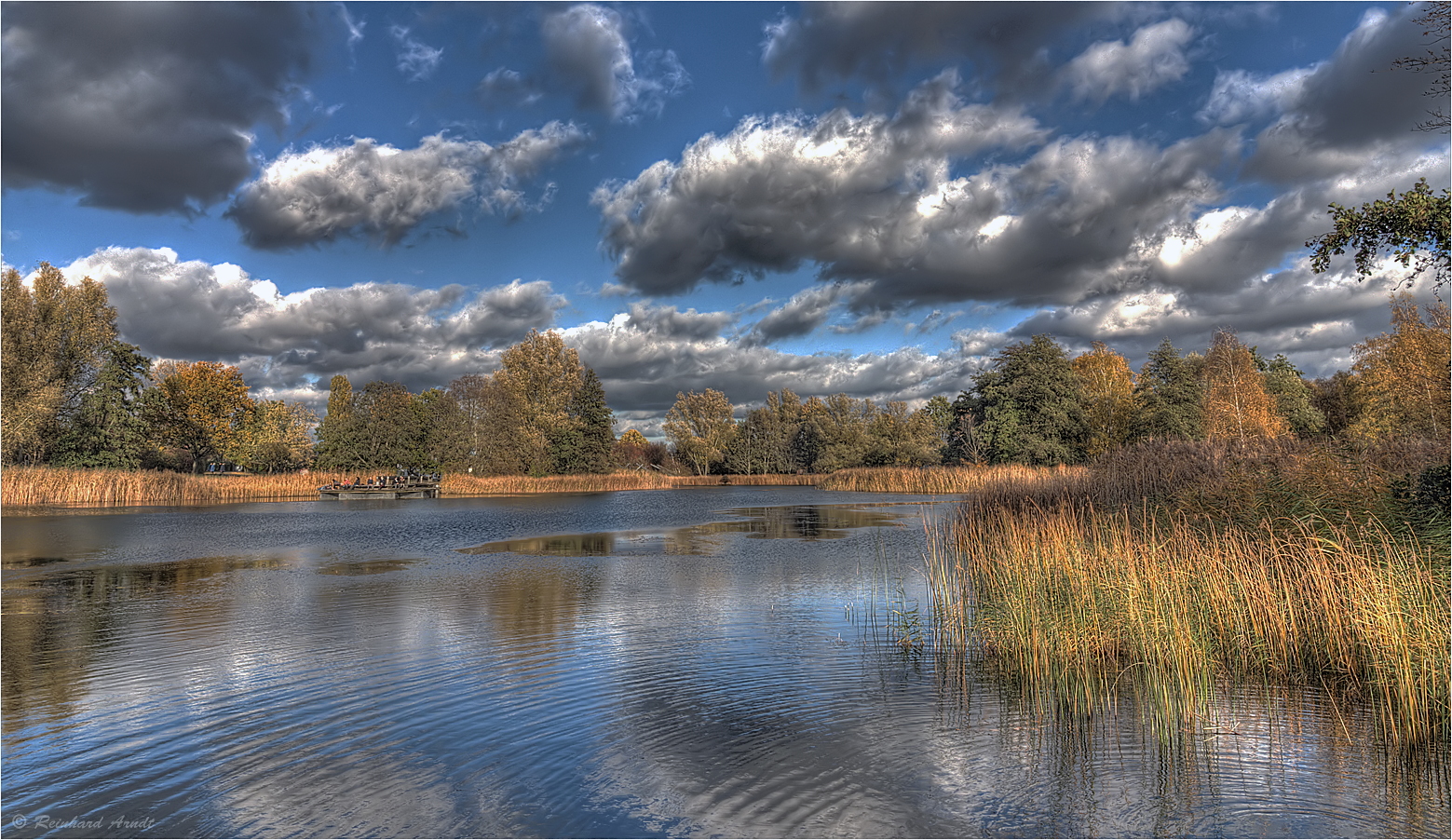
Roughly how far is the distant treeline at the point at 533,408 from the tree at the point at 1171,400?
14 cm

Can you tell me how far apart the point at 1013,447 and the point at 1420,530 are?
156 feet

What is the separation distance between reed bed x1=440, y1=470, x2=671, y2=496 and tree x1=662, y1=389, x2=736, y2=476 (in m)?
29.2

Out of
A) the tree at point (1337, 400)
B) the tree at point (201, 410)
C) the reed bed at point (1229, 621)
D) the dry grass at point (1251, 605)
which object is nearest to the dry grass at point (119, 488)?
the tree at point (201, 410)

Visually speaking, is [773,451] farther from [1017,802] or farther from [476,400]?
[1017,802]

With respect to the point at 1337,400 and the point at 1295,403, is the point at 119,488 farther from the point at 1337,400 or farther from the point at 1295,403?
the point at 1337,400

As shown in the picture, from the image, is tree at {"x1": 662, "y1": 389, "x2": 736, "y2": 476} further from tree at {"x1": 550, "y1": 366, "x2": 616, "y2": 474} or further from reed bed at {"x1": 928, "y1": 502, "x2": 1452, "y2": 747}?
reed bed at {"x1": 928, "y1": 502, "x2": 1452, "y2": 747}

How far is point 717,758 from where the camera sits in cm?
633

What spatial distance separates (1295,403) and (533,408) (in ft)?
217

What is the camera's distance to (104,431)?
5259 cm

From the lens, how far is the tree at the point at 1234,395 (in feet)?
174

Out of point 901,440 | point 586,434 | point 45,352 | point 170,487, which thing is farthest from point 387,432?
point 901,440

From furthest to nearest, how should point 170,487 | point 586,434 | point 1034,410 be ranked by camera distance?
point 586,434 → point 1034,410 → point 170,487

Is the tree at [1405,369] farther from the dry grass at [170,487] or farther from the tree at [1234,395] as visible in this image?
the dry grass at [170,487]

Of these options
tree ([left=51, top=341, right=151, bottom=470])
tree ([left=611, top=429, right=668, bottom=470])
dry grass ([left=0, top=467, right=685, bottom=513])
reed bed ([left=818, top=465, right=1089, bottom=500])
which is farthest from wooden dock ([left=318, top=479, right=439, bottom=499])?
tree ([left=611, top=429, right=668, bottom=470])
